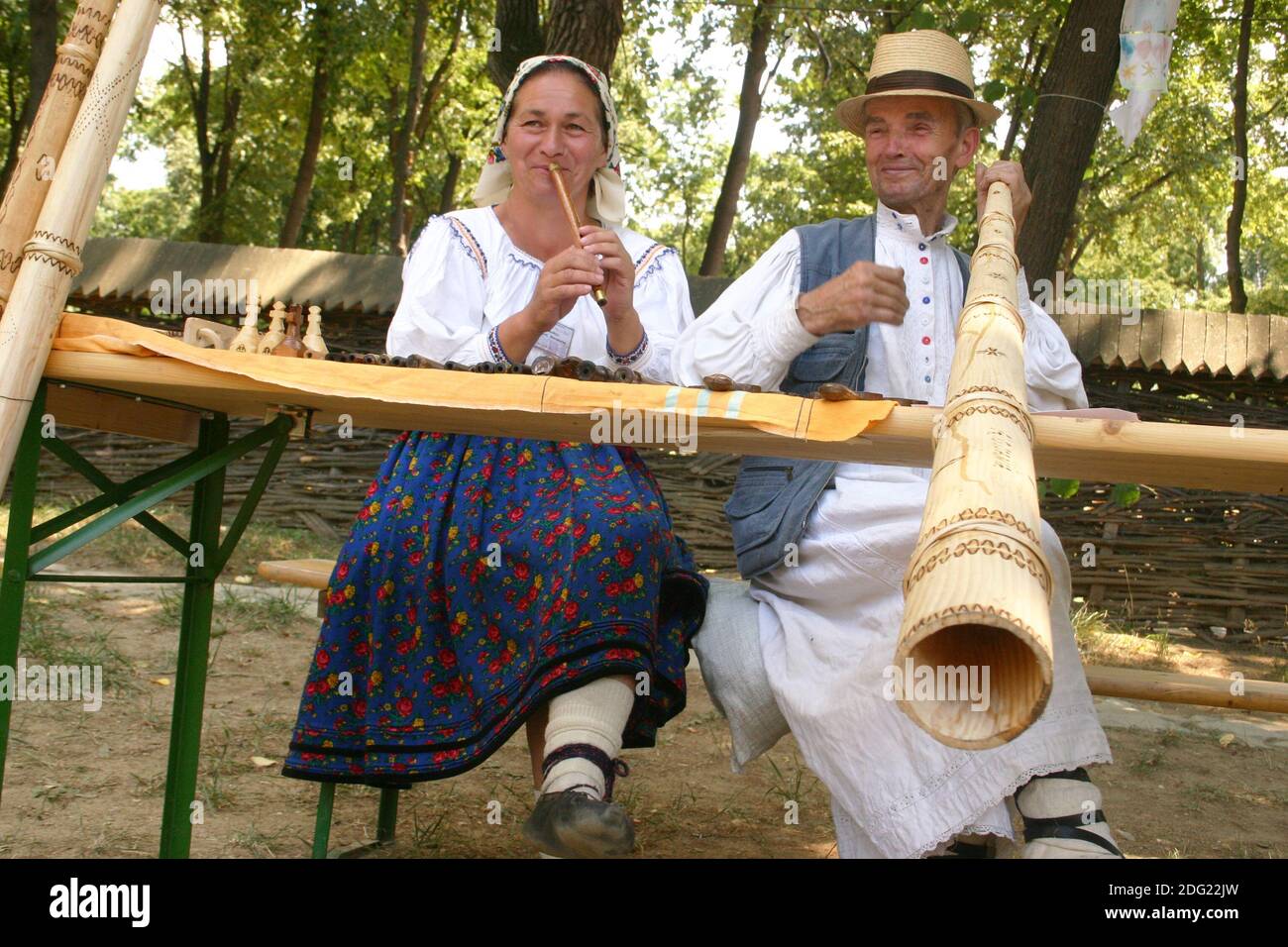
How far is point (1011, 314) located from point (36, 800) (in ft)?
8.91

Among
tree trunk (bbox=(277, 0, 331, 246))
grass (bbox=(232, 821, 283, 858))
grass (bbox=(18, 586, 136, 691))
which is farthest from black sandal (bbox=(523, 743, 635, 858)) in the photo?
tree trunk (bbox=(277, 0, 331, 246))

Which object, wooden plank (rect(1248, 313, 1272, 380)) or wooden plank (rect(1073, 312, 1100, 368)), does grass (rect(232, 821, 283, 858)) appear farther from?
wooden plank (rect(1248, 313, 1272, 380))

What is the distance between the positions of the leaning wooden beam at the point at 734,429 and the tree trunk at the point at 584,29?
12.0ft

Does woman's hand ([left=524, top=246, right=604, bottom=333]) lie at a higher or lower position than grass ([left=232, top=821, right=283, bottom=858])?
higher

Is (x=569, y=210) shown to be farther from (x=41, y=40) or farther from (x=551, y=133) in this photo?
(x=41, y=40)

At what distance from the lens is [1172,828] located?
143 inches

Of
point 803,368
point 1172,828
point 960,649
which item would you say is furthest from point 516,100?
point 1172,828

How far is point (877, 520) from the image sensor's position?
2.56m

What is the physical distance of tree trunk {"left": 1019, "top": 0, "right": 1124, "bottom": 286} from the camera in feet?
15.1

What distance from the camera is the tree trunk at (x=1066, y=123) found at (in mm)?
4609

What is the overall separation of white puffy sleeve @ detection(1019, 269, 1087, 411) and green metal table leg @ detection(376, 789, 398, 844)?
180 centimetres

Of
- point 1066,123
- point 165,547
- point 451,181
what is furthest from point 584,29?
point 451,181

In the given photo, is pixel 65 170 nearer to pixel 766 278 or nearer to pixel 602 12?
pixel 766 278

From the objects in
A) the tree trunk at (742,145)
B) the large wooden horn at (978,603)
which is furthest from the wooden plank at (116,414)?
the tree trunk at (742,145)
